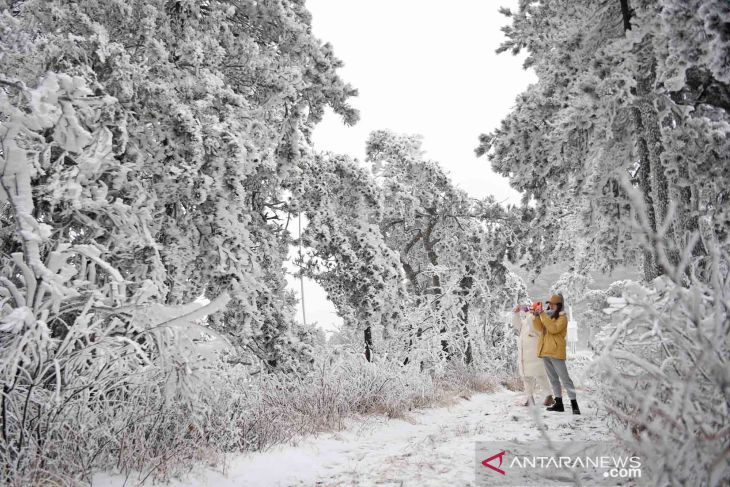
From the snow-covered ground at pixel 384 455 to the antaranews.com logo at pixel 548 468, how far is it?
15cm

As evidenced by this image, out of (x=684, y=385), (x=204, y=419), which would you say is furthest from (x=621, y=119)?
(x=204, y=419)

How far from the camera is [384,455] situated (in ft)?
14.8

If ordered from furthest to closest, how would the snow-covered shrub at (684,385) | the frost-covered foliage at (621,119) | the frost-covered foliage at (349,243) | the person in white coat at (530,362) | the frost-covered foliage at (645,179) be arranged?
the frost-covered foliage at (349,243), the person in white coat at (530,362), the frost-covered foliage at (621,119), the frost-covered foliage at (645,179), the snow-covered shrub at (684,385)

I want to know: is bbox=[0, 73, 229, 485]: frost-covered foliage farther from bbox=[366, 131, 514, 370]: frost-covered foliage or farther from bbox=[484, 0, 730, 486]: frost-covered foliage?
bbox=[366, 131, 514, 370]: frost-covered foliage

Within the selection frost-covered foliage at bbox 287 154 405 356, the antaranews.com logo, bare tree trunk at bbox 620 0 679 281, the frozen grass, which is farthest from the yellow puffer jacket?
frost-covered foliage at bbox 287 154 405 356

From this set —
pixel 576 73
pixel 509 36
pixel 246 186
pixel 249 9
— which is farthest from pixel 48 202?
pixel 509 36

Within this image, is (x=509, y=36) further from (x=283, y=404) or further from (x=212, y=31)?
(x=283, y=404)

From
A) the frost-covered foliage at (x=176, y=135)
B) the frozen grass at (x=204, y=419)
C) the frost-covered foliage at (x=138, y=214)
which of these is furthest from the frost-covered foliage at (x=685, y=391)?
the frost-covered foliage at (x=176, y=135)

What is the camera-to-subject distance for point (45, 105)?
332 cm

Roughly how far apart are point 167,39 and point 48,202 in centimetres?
274

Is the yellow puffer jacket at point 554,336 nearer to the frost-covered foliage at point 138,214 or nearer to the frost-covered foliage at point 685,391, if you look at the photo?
the frost-covered foliage at point 138,214

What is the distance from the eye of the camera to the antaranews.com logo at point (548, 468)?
3.24 m

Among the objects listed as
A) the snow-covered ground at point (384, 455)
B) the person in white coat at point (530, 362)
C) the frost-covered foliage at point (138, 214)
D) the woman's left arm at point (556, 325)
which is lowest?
the snow-covered ground at point (384, 455)

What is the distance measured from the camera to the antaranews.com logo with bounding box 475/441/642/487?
3.24m
